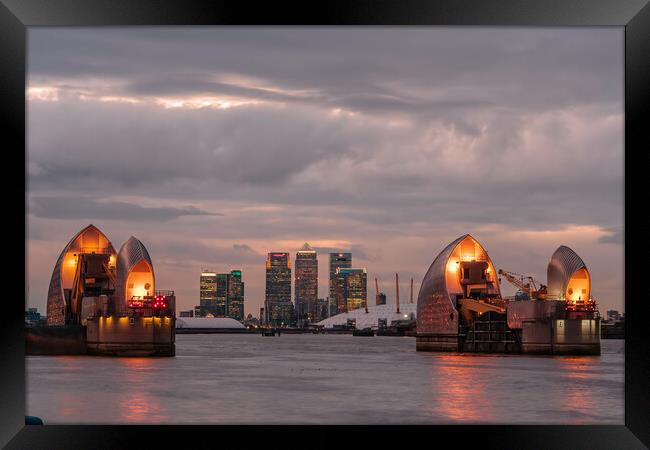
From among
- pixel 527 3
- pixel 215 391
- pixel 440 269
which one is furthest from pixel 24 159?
pixel 440 269

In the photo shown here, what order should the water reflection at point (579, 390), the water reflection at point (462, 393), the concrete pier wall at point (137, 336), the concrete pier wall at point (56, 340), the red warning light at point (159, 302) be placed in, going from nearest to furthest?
1. the water reflection at point (462, 393)
2. the water reflection at point (579, 390)
3. the concrete pier wall at point (137, 336)
4. the red warning light at point (159, 302)
5. the concrete pier wall at point (56, 340)

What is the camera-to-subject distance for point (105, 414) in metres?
27.5

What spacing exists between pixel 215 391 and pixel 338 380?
31.0ft

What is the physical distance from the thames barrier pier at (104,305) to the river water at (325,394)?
1027 centimetres

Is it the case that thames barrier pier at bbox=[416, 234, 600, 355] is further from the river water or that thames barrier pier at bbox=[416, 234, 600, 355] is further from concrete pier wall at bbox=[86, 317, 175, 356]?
concrete pier wall at bbox=[86, 317, 175, 356]

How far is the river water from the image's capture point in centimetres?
2708

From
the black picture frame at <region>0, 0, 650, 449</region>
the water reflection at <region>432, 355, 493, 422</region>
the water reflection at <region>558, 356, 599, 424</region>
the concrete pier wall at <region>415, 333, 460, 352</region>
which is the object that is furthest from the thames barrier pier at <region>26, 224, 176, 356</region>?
the black picture frame at <region>0, 0, 650, 449</region>

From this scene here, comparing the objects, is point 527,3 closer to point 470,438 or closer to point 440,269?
point 470,438

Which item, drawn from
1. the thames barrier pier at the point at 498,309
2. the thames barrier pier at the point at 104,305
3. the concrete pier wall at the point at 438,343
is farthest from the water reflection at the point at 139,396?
the concrete pier wall at the point at 438,343

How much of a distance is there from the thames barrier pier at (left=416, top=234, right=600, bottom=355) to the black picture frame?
205ft

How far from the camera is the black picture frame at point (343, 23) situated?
354 inches

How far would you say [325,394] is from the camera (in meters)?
36.1

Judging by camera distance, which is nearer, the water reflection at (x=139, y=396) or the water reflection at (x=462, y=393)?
the water reflection at (x=139, y=396)

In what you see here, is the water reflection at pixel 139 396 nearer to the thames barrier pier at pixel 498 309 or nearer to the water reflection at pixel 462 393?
the water reflection at pixel 462 393
